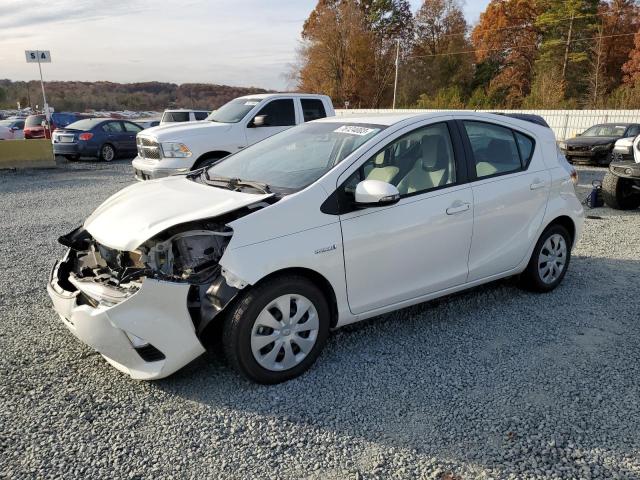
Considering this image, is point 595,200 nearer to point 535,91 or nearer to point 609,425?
point 609,425

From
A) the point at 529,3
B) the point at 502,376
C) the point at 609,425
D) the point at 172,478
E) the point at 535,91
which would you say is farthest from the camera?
the point at 529,3

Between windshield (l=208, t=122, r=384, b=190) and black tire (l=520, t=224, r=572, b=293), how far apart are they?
1.98 metres

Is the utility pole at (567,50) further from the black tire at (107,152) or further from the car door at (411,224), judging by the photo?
the car door at (411,224)

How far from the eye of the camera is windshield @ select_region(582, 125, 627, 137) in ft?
58.5

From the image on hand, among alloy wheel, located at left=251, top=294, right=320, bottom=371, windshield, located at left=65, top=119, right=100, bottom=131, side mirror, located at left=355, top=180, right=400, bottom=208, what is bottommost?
alloy wheel, located at left=251, top=294, right=320, bottom=371

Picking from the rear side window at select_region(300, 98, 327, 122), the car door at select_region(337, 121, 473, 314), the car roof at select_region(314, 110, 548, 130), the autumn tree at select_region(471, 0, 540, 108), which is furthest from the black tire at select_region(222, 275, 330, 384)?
the autumn tree at select_region(471, 0, 540, 108)

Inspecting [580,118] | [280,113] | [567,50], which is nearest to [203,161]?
[280,113]

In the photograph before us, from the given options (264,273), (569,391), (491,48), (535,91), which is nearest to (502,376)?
(569,391)

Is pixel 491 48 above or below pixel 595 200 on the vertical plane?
above

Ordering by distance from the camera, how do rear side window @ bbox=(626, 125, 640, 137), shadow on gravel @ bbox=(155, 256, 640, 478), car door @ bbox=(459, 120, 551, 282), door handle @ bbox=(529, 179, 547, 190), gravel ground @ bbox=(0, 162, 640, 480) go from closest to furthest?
gravel ground @ bbox=(0, 162, 640, 480) → shadow on gravel @ bbox=(155, 256, 640, 478) → car door @ bbox=(459, 120, 551, 282) → door handle @ bbox=(529, 179, 547, 190) → rear side window @ bbox=(626, 125, 640, 137)

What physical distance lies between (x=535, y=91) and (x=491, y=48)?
62.3ft

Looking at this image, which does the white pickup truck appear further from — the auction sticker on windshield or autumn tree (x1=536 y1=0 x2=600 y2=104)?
autumn tree (x1=536 y1=0 x2=600 y2=104)

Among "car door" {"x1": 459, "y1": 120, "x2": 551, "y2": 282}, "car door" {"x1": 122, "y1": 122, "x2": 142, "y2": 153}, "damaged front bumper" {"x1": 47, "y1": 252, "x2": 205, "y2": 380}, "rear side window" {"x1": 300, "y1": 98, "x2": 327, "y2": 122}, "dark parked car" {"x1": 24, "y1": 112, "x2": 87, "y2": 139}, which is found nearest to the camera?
"damaged front bumper" {"x1": 47, "y1": 252, "x2": 205, "y2": 380}

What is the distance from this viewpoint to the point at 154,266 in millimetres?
3234
